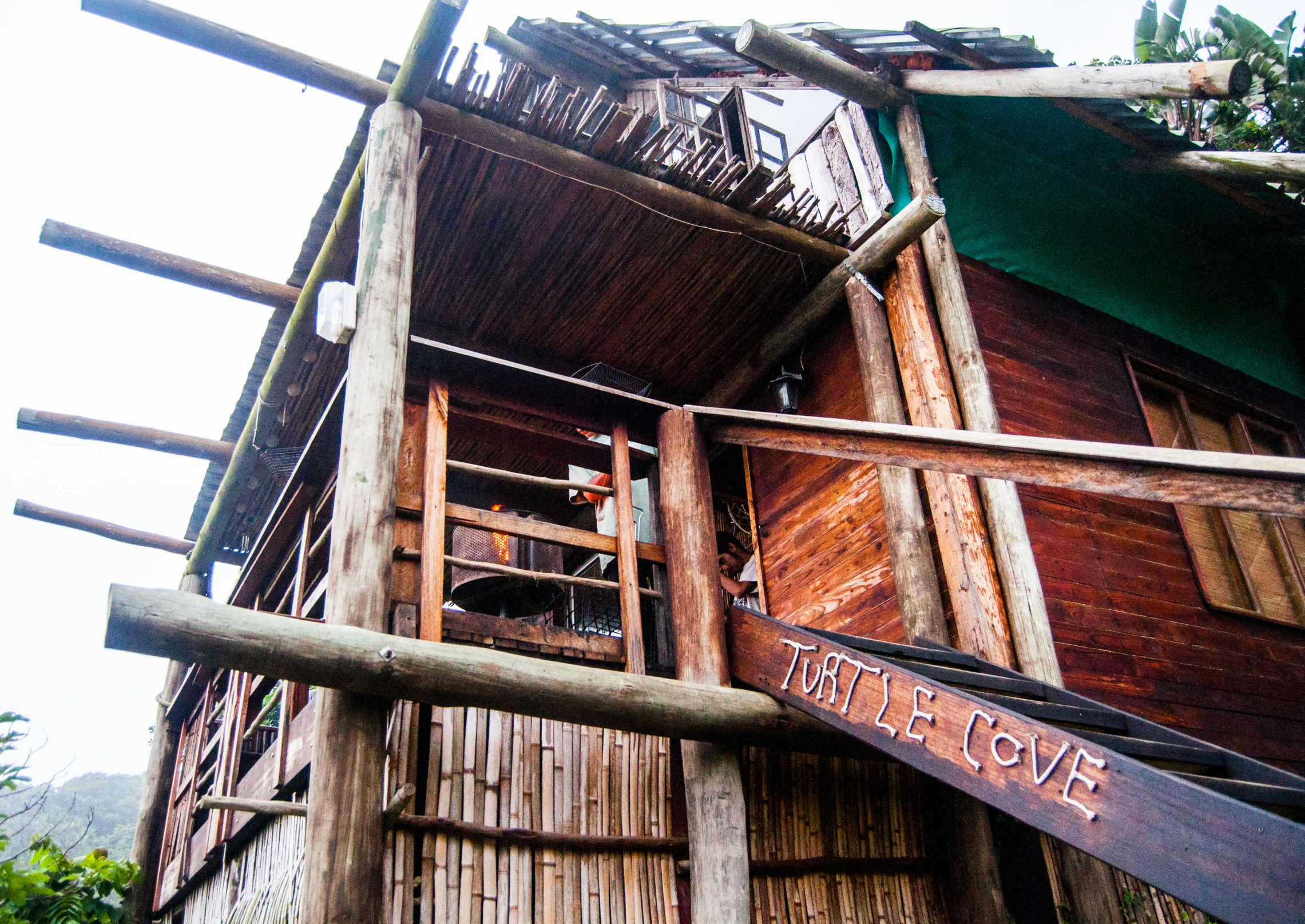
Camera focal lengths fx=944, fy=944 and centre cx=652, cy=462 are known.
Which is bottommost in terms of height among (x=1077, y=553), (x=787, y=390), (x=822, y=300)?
(x=1077, y=553)

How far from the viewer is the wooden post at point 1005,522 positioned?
5.00 m

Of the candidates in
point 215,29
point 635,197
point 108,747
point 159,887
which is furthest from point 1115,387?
point 108,747

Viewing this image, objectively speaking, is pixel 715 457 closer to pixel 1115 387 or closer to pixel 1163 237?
pixel 1115 387

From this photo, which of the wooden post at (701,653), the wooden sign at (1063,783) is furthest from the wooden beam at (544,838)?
the wooden sign at (1063,783)

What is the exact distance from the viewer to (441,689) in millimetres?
3934

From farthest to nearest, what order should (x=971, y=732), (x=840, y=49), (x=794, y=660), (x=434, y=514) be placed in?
1. (x=840, y=49)
2. (x=434, y=514)
3. (x=794, y=660)
4. (x=971, y=732)

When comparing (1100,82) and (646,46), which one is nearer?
(1100,82)

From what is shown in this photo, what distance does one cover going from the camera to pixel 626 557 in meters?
5.58

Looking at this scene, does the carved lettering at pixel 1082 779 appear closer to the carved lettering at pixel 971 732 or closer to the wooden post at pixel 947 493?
the carved lettering at pixel 971 732

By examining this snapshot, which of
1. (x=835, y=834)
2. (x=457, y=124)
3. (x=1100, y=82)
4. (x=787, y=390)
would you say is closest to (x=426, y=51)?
(x=457, y=124)

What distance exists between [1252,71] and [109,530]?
13253 millimetres

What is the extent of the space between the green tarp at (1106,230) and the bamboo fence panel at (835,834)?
→ 13.6 ft

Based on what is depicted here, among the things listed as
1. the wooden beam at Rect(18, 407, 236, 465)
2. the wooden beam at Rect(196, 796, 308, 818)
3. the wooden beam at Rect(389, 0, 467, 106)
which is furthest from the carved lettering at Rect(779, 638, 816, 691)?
the wooden beam at Rect(18, 407, 236, 465)

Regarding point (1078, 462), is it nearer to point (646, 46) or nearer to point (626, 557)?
point (626, 557)
